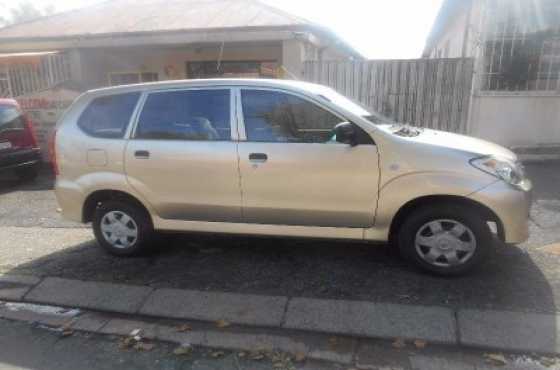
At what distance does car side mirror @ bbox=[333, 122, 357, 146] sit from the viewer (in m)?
3.44

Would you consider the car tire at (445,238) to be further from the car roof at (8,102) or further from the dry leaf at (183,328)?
Result: the car roof at (8,102)

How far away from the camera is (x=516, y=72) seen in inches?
319

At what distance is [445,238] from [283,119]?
176 cm

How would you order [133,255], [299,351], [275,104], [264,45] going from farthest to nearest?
1. [264,45]
2. [133,255]
3. [275,104]
4. [299,351]

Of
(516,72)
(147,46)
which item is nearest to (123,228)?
(147,46)

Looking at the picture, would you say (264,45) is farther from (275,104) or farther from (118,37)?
(275,104)

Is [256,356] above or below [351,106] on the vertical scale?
below

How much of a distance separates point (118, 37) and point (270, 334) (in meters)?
8.64

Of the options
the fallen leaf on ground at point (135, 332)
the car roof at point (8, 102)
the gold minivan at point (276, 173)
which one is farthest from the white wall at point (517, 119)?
the car roof at point (8, 102)

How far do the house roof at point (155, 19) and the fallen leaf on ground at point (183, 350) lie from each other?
7112mm

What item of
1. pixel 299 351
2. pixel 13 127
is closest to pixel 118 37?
pixel 13 127

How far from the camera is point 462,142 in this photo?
3645 mm

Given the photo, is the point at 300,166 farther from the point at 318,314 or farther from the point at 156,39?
the point at 156,39

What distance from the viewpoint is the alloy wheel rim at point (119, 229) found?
4180mm
